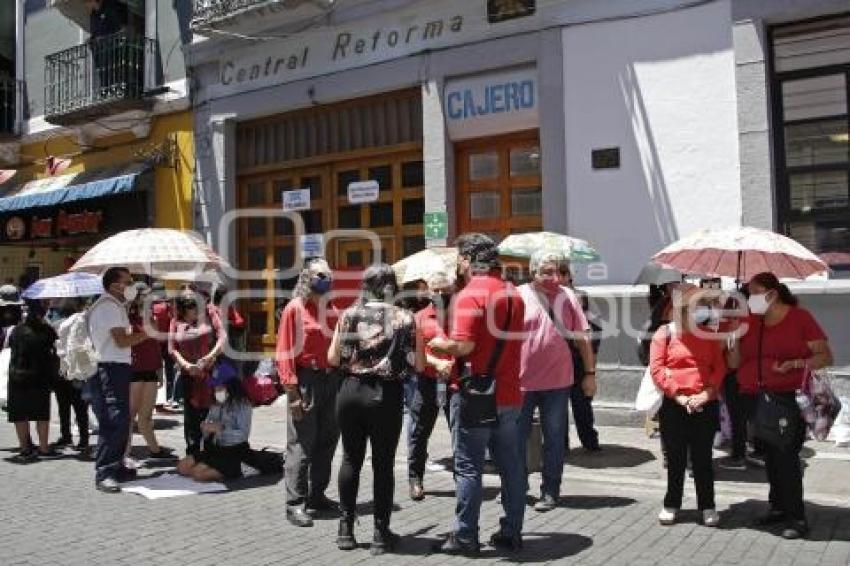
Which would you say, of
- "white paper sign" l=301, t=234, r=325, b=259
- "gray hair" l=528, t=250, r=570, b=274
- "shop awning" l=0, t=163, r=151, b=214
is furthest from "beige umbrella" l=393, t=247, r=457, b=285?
"shop awning" l=0, t=163, r=151, b=214

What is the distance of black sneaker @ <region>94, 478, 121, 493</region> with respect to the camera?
24.3 feet

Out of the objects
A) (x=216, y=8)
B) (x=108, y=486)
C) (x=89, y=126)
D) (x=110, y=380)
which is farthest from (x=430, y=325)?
(x=89, y=126)

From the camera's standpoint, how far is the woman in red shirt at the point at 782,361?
18.8 feet

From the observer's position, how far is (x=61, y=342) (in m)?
8.78

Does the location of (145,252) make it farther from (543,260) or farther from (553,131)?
(553,131)

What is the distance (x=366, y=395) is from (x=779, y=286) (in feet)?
9.54

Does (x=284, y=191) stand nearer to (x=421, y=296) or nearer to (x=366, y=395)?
(x=421, y=296)

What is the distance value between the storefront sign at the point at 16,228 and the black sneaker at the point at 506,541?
15.0 meters

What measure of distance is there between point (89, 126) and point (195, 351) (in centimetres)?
993

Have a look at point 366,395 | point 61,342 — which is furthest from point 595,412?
point 61,342

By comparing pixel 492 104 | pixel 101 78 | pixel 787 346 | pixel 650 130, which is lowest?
pixel 787 346

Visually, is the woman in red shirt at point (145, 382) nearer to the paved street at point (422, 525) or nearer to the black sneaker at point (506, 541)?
the paved street at point (422, 525)

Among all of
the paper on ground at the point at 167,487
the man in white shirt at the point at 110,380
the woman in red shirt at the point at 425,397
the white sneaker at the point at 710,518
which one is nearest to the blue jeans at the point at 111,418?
the man in white shirt at the point at 110,380

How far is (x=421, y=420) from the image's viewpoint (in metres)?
6.95
